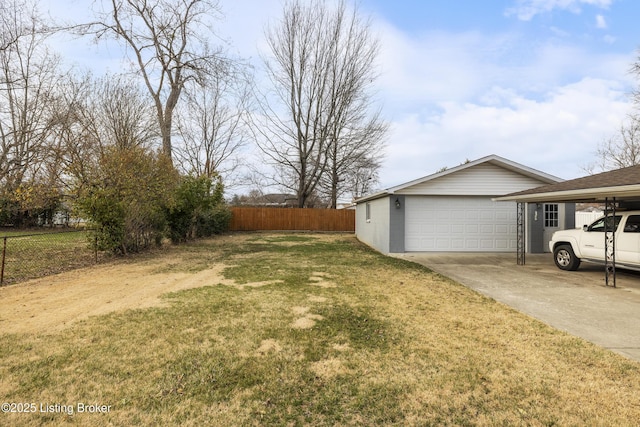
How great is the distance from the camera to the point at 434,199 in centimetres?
1152

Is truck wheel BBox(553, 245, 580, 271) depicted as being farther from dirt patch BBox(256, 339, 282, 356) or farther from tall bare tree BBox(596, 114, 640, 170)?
tall bare tree BBox(596, 114, 640, 170)

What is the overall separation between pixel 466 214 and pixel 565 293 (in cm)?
588

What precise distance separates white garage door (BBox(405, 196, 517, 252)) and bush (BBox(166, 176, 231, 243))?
9169mm

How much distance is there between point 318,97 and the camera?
2303cm

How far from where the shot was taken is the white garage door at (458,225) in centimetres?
1153

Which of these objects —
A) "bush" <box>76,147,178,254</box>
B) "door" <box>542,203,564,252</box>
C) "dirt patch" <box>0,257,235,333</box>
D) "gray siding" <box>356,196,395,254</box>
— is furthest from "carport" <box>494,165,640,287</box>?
"bush" <box>76,147,178,254</box>

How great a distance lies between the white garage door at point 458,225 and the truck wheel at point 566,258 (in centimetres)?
301

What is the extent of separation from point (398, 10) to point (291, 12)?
45.5 ft

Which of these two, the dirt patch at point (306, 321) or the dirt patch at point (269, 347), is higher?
the dirt patch at point (306, 321)

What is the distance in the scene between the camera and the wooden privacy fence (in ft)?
75.5

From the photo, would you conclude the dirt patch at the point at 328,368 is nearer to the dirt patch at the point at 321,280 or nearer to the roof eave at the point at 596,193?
the dirt patch at the point at 321,280

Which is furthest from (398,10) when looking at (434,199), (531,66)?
(434,199)

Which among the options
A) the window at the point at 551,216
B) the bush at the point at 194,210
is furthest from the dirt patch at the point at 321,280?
the window at the point at 551,216

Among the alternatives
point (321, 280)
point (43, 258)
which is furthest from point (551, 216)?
point (43, 258)
